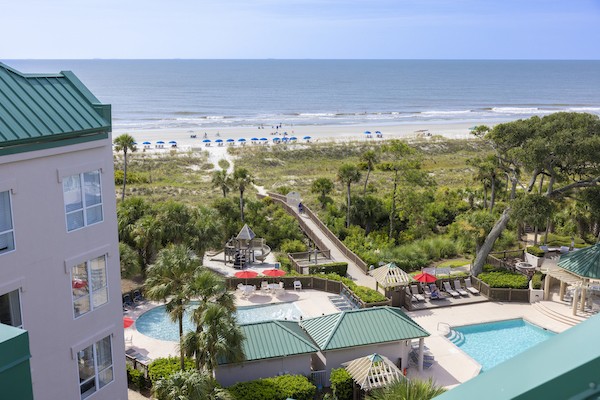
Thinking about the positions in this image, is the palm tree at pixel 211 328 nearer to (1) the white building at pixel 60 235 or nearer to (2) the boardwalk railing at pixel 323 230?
(1) the white building at pixel 60 235

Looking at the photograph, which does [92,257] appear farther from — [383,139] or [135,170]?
[383,139]

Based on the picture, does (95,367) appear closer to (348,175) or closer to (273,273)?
(273,273)

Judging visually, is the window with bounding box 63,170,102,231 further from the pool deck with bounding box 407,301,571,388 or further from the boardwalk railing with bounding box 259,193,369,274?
the boardwalk railing with bounding box 259,193,369,274

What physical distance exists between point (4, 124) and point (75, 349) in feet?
16.8

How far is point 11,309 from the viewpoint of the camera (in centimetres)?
1112

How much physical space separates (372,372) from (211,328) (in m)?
5.97

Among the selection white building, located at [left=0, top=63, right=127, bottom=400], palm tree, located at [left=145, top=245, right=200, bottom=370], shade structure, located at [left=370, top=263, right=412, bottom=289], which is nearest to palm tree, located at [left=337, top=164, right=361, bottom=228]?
shade structure, located at [left=370, top=263, right=412, bottom=289]

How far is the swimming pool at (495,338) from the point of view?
23.8 metres

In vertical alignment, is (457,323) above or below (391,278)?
below

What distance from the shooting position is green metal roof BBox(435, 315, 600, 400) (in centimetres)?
150

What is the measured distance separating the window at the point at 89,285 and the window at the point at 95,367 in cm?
98

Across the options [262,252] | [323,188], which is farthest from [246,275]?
[323,188]

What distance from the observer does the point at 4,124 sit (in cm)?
1057

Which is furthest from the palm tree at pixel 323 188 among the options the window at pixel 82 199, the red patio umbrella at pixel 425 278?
the window at pixel 82 199
